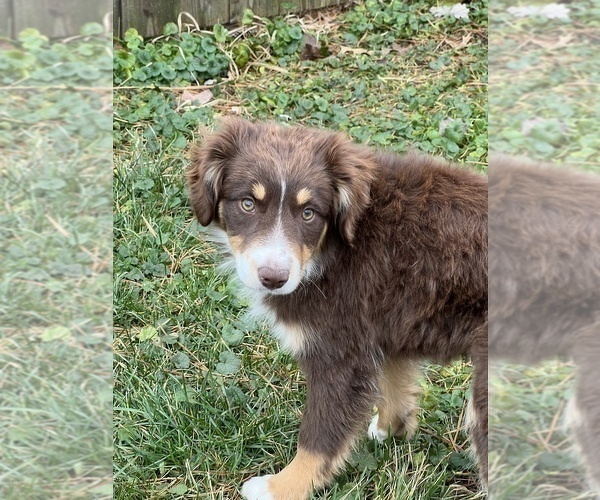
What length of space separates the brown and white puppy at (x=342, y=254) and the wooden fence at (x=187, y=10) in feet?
13.3

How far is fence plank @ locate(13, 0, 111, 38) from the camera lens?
1.67 m

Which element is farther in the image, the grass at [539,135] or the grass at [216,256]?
the grass at [216,256]

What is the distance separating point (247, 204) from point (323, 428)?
1034 mm

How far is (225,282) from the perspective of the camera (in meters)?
4.86

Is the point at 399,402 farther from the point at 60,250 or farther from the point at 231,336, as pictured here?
the point at 60,250

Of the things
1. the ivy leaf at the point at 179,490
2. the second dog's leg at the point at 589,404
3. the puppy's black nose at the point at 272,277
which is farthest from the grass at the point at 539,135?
the ivy leaf at the point at 179,490

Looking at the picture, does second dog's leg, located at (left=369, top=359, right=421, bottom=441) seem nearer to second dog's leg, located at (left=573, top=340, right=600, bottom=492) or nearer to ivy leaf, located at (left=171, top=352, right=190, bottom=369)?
ivy leaf, located at (left=171, top=352, right=190, bottom=369)

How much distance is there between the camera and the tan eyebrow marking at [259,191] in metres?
3.38

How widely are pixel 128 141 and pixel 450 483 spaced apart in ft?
11.8

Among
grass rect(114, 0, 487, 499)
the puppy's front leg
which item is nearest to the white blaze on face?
the puppy's front leg

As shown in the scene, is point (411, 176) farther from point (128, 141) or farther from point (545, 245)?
point (128, 141)

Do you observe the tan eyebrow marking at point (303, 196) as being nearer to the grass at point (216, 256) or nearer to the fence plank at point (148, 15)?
the grass at point (216, 256)

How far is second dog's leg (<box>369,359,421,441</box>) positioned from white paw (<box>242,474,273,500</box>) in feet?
2.40

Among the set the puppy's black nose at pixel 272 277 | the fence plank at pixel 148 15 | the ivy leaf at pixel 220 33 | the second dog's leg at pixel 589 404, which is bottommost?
the puppy's black nose at pixel 272 277
